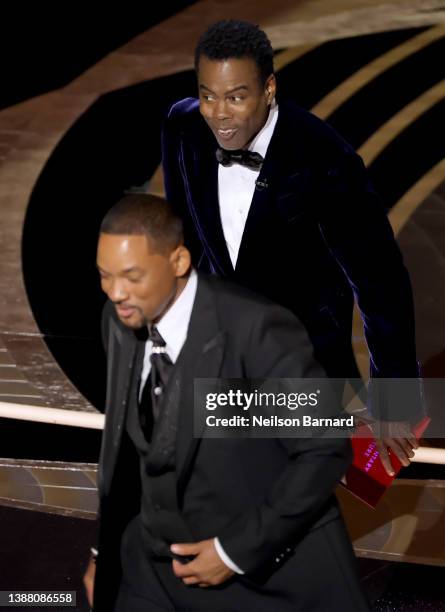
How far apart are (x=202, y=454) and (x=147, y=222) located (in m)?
0.51

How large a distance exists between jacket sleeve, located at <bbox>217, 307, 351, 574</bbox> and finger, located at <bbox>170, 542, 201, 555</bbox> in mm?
62

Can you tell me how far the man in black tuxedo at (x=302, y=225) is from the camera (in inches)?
127

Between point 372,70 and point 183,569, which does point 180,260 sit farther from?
point 372,70

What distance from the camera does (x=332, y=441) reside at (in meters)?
2.49

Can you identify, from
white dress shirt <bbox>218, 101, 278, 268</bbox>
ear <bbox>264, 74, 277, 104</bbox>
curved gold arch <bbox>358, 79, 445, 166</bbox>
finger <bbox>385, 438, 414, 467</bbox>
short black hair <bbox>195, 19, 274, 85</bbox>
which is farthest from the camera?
A: curved gold arch <bbox>358, 79, 445, 166</bbox>

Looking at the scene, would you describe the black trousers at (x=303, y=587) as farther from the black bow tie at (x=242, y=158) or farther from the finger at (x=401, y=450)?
the black bow tie at (x=242, y=158)

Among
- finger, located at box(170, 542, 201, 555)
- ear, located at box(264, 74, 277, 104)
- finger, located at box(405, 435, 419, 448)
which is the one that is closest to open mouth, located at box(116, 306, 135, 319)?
finger, located at box(170, 542, 201, 555)

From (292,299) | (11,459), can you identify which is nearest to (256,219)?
(292,299)

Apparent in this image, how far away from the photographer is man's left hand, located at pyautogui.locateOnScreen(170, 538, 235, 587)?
2566 mm

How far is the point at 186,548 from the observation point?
2.59 metres

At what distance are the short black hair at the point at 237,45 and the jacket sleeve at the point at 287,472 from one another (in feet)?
2.70

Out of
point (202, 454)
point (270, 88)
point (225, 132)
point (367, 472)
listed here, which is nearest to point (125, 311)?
point (202, 454)

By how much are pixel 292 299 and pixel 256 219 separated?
25 centimetres

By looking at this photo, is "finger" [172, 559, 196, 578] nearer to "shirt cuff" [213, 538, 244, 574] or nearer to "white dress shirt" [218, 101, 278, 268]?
"shirt cuff" [213, 538, 244, 574]
